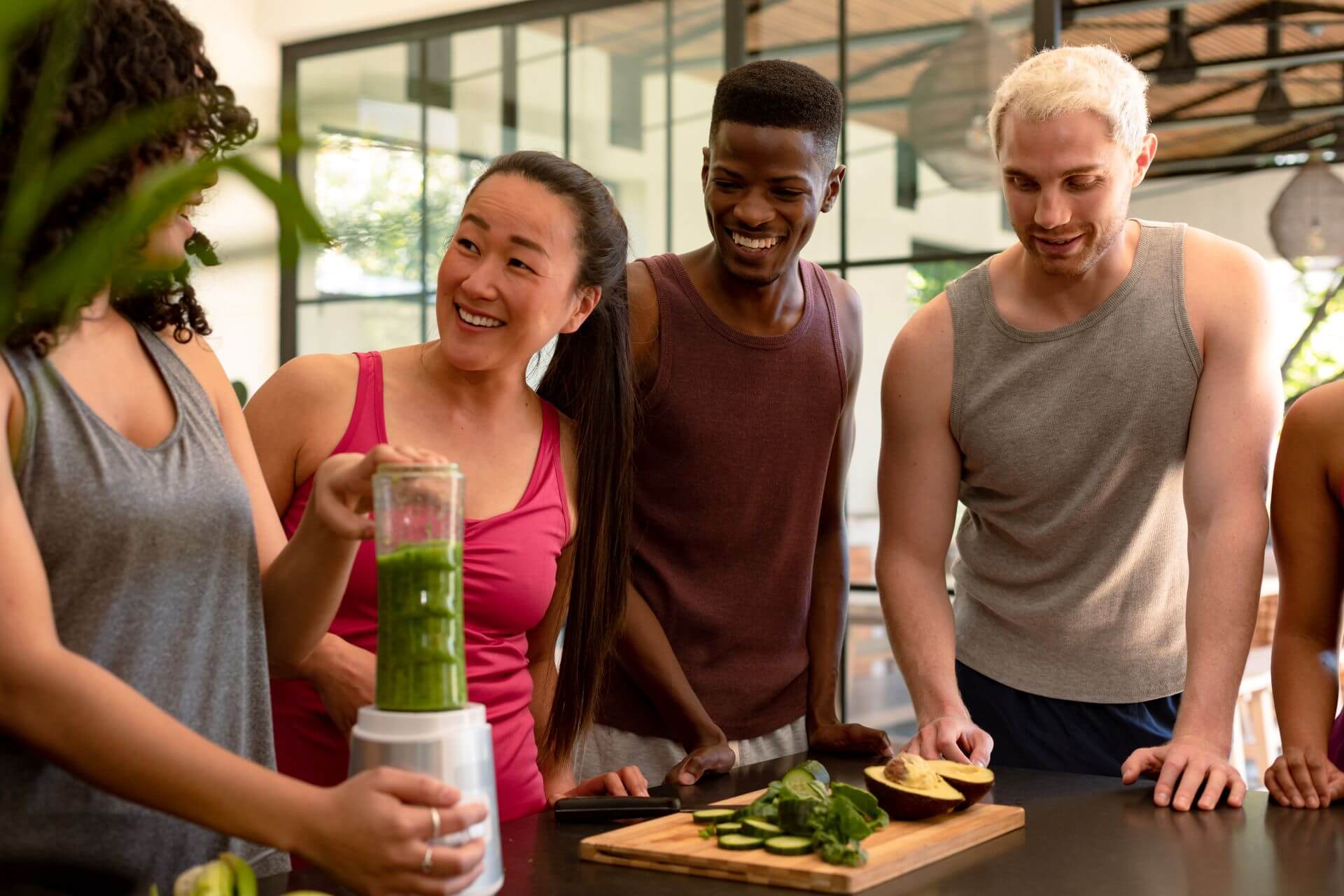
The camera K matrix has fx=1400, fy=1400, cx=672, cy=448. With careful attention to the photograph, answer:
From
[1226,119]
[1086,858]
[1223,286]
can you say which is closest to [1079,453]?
[1223,286]

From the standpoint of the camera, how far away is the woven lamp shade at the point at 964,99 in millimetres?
4207

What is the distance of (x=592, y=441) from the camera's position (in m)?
1.85

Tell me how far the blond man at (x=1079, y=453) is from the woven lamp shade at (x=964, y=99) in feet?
7.35

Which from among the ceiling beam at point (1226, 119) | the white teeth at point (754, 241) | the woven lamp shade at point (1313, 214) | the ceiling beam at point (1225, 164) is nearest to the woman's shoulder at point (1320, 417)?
the white teeth at point (754, 241)

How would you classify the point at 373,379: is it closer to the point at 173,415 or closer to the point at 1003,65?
the point at 173,415

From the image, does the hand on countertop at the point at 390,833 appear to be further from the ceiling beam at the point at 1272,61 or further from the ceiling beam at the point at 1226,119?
the ceiling beam at the point at 1226,119

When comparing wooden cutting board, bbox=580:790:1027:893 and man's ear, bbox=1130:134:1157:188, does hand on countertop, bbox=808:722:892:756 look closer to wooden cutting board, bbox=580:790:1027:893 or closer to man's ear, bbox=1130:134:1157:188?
wooden cutting board, bbox=580:790:1027:893

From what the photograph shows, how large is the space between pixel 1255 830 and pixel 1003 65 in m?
3.24

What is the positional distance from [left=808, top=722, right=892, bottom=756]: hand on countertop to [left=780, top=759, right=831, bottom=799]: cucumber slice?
43 cm

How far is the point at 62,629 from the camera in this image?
1.11 m

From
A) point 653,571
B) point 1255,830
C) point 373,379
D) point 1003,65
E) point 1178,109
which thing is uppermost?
point 1178,109

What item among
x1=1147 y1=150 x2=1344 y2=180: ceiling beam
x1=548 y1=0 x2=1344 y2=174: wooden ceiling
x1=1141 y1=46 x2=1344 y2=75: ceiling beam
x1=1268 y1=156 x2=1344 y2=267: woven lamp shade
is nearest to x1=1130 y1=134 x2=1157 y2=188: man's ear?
x1=548 y1=0 x2=1344 y2=174: wooden ceiling

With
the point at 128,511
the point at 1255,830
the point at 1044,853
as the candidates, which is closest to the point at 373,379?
the point at 128,511

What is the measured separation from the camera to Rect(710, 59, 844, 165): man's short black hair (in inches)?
79.7
